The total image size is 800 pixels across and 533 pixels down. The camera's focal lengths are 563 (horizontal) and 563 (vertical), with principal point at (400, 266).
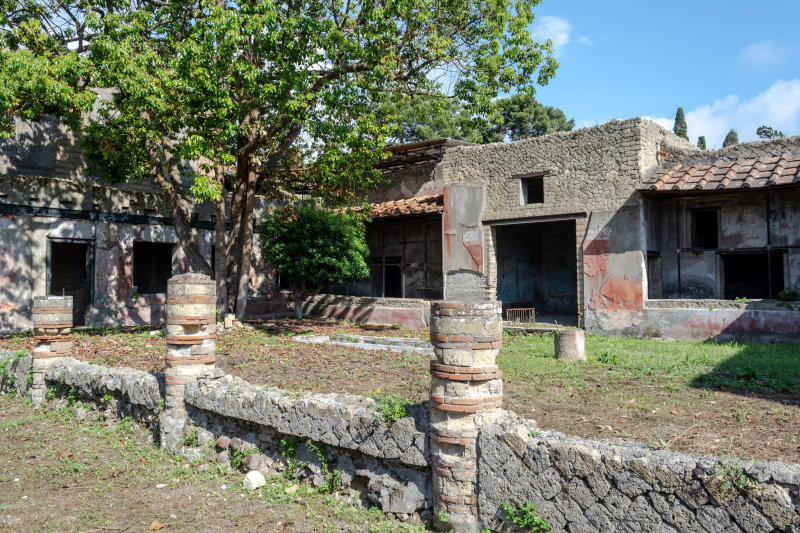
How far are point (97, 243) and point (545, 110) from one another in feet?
88.2

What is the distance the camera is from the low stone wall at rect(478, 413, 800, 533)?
315cm

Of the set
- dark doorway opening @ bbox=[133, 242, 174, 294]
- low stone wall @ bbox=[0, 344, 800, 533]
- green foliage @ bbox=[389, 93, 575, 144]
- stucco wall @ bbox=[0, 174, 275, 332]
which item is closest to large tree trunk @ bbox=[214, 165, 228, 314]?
stucco wall @ bbox=[0, 174, 275, 332]

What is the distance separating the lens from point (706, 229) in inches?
560

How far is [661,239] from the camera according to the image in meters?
13.5

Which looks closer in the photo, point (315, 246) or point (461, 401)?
point (461, 401)

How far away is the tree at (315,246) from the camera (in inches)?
568

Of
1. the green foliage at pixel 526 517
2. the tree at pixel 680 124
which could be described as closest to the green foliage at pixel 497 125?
the tree at pixel 680 124

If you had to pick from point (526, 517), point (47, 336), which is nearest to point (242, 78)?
point (47, 336)

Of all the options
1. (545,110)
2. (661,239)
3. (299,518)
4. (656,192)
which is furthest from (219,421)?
(545,110)

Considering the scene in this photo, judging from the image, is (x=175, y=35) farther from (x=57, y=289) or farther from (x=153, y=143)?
(x=57, y=289)

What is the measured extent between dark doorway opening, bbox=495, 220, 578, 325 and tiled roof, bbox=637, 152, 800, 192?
4.86 meters

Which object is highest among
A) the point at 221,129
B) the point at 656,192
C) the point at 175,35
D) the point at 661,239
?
the point at 175,35

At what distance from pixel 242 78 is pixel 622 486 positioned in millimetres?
9952

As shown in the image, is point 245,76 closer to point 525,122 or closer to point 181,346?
point 181,346
